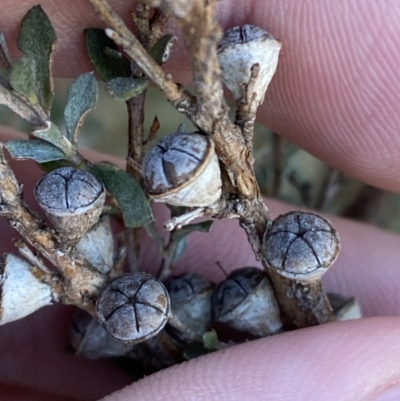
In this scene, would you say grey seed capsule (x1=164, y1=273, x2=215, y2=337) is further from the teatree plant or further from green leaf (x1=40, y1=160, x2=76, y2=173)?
green leaf (x1=40, y1=160, x2=76, y2=173)

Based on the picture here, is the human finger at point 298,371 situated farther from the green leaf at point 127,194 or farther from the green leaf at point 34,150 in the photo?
the green leaf at point 34,150

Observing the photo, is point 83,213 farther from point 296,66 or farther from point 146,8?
point 296,66

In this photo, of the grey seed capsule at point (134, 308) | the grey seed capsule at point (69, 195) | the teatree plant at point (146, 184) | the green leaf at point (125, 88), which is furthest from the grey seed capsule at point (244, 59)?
the grey seed capsule at point (134, 308)

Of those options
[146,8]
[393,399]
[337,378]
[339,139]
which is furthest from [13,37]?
[393,399]

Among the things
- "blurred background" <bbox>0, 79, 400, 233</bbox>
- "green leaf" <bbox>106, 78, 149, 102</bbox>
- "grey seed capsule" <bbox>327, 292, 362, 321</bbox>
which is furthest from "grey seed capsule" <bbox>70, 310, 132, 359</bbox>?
"blurred background" <bbox>0, 79, 400, 233</bbox>

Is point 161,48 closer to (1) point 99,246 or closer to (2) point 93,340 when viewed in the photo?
(1) point 99,246

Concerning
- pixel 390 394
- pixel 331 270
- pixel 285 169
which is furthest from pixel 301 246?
pixel 285 169
